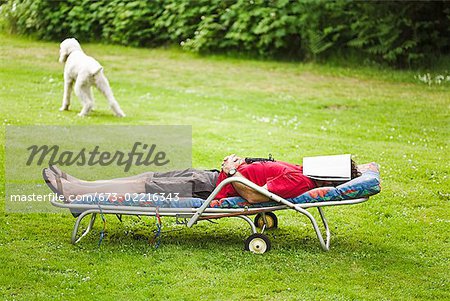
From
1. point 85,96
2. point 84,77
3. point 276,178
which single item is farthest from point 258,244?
point 85,96

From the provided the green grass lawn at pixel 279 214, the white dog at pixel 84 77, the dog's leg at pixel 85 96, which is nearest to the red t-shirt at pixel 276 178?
the green grass lawn at pixel 279 214

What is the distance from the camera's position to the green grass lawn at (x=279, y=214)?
17.4 feet

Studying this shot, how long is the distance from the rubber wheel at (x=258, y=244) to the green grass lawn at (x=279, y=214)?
65 millimetres

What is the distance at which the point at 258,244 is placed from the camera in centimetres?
590

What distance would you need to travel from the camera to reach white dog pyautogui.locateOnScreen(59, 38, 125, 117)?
1104cm

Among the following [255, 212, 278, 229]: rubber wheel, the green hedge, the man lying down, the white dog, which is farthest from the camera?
the green hedge

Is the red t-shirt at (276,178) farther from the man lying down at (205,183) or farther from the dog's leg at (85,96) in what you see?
the dog's leg at (85,96)

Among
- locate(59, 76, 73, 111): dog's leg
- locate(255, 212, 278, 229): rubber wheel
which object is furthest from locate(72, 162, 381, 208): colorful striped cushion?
locate(59, 76, 73, 111): dog's leg

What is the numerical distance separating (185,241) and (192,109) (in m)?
6.02

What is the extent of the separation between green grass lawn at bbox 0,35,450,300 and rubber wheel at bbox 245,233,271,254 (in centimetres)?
6

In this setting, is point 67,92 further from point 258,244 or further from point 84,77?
point 258,244

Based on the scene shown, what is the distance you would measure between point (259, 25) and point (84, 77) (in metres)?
5.93

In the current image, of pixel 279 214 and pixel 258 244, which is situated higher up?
pixel 258 244

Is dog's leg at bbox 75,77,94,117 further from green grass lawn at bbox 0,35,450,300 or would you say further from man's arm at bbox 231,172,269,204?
man's arm at bbox 231,172,269,204
